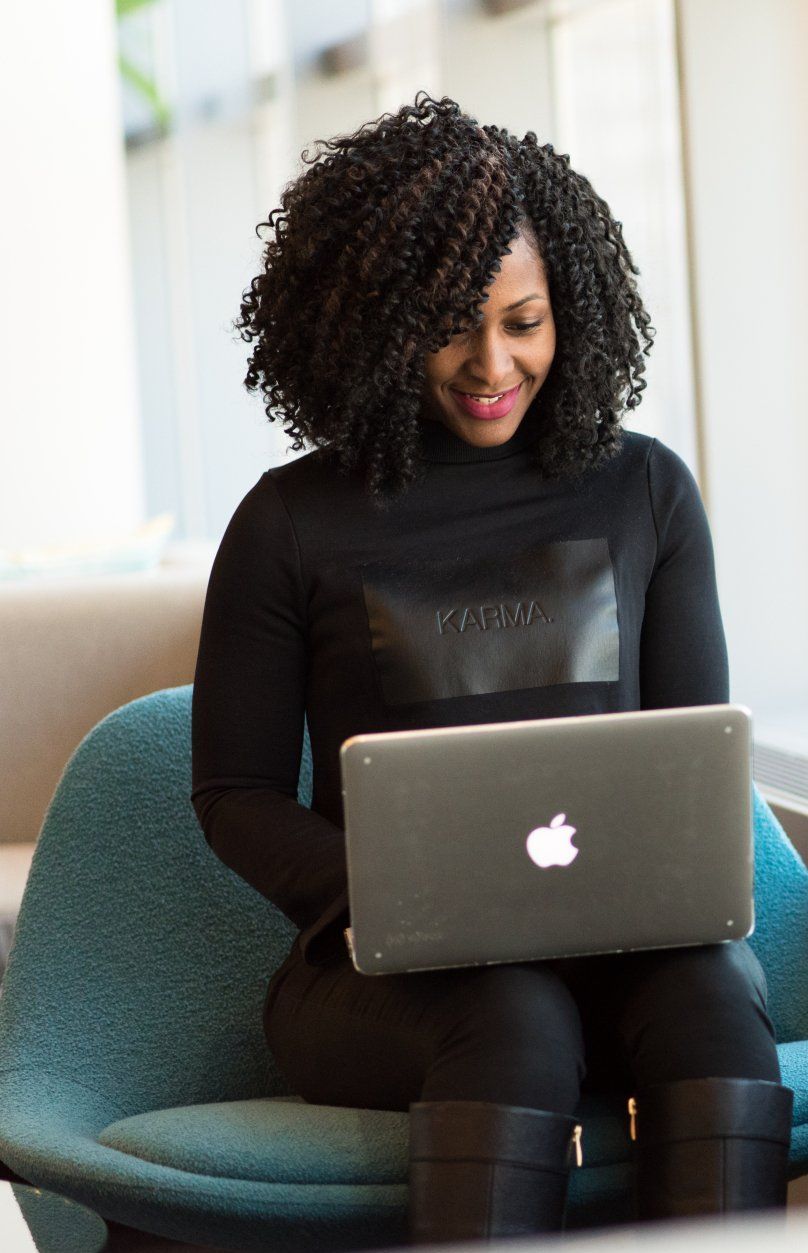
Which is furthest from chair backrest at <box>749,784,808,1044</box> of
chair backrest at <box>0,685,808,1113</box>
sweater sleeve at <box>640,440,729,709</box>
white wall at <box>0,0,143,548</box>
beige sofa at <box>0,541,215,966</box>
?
white wall at <box>0,0,143,548</box>

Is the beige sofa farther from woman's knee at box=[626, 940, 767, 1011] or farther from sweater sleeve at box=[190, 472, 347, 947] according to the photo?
woman's knee at box=[626, 940, 767, 1011]

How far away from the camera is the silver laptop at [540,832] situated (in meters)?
1.10

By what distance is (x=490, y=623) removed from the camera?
1442 mm

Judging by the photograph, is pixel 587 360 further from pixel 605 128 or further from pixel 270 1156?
pixel 605 128

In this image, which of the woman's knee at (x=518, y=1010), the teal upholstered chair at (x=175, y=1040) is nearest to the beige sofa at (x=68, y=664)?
the teal upholstered chair at (x=175, y=1040)

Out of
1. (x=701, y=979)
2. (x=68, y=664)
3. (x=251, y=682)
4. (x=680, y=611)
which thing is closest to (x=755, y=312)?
(x=68, y=664)

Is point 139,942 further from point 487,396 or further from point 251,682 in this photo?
point 487,396

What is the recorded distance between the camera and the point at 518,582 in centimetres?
147

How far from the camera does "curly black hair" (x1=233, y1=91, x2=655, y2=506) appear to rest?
4.75 ft

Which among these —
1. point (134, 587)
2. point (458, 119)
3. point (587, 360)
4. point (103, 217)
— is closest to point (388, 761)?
point (587, 360)

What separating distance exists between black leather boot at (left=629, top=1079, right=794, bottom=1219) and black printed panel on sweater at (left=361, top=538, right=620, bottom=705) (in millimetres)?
409

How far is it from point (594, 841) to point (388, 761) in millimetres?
158

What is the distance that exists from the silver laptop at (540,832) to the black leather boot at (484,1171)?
111mm

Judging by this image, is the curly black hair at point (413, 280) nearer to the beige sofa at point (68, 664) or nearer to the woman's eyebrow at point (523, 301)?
the woman's eyebrow at point (523, 301)
